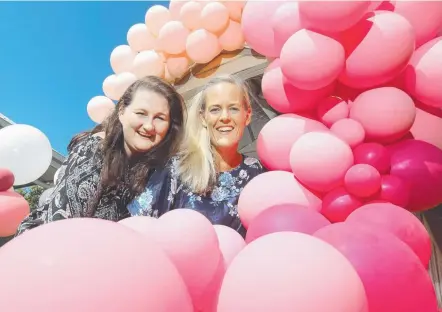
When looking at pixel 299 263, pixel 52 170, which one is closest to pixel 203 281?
pixel 299 263

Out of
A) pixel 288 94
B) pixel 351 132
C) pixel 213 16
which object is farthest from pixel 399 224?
pixel 213 16

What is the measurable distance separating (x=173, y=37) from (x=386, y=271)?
10.0 feet

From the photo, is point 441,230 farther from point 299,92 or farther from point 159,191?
point 159,191

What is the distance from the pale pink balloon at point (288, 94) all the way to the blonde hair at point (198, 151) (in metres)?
0.23

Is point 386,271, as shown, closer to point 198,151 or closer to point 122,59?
point 198,151

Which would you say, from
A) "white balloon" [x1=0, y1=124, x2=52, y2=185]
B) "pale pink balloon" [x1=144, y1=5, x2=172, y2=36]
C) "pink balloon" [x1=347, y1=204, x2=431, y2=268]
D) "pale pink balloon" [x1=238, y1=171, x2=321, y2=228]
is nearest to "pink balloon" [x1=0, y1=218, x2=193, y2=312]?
"pink balloon" [x1=347, y1=204, x2=431, y2=268]

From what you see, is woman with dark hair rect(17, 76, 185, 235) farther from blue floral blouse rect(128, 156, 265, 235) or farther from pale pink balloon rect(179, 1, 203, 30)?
pale pink balloon rect(179, 1, 203, 30)

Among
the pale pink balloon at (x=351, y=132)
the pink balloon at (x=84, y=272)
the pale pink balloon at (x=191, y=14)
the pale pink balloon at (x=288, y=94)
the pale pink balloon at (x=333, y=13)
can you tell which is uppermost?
the pale pink balloon at (x=333, y=13)

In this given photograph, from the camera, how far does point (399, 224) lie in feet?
4.62

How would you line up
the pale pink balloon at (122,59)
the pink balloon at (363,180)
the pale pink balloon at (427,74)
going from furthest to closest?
the pale pink balloon at (122,59) < the pale pink balloon at (427,74) < the pink balloon at (363,180)

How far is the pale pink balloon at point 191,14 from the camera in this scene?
3681 millimetres

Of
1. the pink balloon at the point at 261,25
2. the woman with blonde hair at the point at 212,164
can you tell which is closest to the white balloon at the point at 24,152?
the woman with blonde hair at the point at 212,164

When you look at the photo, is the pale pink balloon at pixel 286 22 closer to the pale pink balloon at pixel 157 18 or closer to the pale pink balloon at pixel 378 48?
the pale pink balloon at pixel 378 48

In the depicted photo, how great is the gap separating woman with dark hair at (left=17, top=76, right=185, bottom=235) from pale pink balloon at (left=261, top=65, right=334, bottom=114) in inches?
18.7
